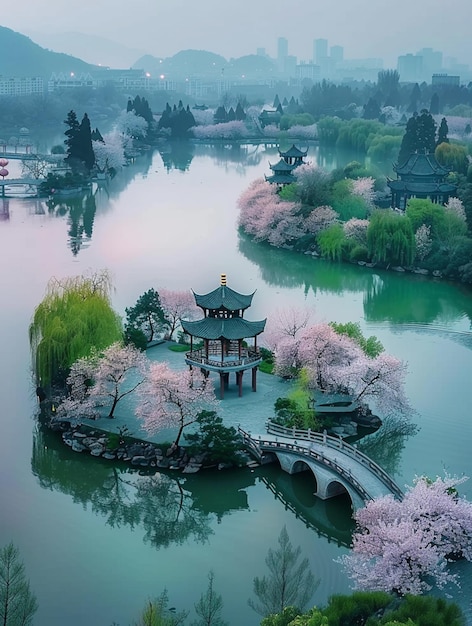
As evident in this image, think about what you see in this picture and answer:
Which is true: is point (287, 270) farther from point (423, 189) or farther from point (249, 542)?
point (249, 542)

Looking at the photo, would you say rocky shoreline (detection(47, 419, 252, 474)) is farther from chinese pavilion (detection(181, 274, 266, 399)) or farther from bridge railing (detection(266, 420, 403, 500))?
chinese pavilion (detection(181, 274, 266, 399))

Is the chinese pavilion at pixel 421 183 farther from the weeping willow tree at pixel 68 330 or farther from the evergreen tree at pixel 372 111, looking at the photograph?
the evergreen tree at pixel 372 111

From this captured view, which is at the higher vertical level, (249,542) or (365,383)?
(365,383)

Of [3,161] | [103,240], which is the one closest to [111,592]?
[103,240]

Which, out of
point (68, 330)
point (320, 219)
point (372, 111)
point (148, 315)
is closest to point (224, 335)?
point (68, 330)

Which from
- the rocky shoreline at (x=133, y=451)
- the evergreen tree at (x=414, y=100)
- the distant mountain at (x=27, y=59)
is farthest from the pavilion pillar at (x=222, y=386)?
the distant mountain at (x=27, y=59)

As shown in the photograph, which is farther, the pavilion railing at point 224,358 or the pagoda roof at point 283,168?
the pagoda roof at point 283,168
